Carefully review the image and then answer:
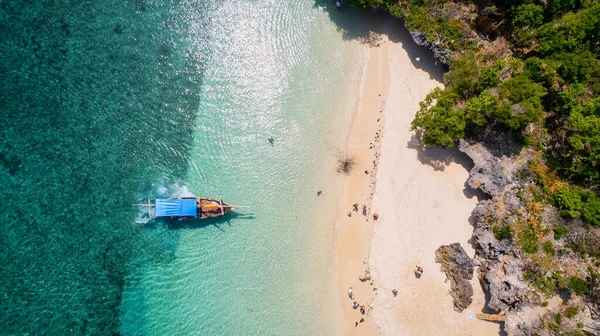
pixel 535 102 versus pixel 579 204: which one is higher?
pixel 535 102

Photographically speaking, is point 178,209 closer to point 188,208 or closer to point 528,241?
point 188,208

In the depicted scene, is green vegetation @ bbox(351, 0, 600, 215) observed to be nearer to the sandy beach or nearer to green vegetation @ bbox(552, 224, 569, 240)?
green vegetation @ bbox(552, 224, 569, 240)

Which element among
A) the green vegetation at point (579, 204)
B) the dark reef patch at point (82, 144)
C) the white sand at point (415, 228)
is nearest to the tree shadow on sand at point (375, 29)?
the white sand at point (415, 228)

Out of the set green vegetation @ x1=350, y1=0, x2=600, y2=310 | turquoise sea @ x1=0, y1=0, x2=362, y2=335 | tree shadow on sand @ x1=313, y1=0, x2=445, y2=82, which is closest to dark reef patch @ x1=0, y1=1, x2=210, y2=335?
turquoise sea @ x1=0, y1=0, x2=362, y2=335

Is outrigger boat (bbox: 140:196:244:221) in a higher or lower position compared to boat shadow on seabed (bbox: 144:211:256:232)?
higher

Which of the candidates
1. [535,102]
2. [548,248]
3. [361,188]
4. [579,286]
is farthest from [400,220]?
[535,102]

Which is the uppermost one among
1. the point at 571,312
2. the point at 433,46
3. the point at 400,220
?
the point at 433,46
